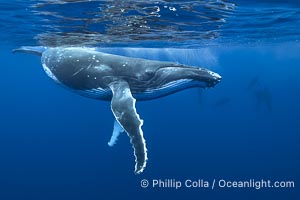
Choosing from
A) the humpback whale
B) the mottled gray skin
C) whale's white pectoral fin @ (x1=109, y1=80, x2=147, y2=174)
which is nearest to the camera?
whale's white pectoral fin @ (x1=109, y1=80, x2=147, y2=174)

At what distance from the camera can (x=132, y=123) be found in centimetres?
746

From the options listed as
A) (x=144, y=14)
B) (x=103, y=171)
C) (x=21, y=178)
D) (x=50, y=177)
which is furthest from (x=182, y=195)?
(x=144, y=14)

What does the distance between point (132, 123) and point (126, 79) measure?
74.3 inches

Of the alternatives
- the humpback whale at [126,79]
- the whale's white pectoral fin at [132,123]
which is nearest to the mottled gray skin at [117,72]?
the humpback whale at [126,79]

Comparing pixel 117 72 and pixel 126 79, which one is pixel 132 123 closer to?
pixel 126 79

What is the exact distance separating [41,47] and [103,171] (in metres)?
24.6

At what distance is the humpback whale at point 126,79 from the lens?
7.56 meters

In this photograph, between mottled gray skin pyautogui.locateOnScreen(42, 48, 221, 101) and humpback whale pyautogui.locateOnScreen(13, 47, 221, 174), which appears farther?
mottled gray skin pyautogui.locateOnScreen(42, 48, 221, 101)

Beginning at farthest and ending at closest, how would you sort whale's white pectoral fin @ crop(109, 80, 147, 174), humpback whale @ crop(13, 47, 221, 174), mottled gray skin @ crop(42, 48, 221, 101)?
1. mottled gray skin @ crop(42, 48, 221, 101)
2. humpback whale @ crop(13, 47, 221, 174)
3. whale's white pectoral fin @ crop(109, 80, 147, 174)

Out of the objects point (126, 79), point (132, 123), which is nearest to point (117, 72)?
point (126, 79)

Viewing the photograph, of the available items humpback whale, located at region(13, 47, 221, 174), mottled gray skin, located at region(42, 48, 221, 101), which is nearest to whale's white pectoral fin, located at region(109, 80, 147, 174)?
humpback whale, located at region(13, 47, 221, 174)

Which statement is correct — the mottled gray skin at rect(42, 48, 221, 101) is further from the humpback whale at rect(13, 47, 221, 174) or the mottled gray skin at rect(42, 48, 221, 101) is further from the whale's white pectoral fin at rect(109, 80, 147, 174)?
the whale's white pectoral fin at rect(109, 80, 147, 174)

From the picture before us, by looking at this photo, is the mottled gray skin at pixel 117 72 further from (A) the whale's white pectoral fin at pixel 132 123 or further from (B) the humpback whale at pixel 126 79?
(A) the whale's white pectoral fin at pixel 132 123

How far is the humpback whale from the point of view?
756 cm
